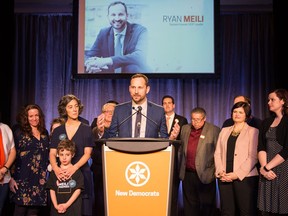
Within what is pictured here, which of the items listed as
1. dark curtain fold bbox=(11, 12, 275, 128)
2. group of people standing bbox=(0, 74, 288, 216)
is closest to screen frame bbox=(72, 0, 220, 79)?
dark curtain fold bbox=(11, 12, 275, 128)

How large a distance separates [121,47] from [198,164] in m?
2.18

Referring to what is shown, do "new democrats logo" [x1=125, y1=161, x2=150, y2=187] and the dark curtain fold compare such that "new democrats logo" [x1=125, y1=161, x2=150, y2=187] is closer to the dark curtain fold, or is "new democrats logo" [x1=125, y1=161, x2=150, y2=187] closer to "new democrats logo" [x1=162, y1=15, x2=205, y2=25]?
"new democrats logo" [x1=162, y1=15, x2=205, y2=25]

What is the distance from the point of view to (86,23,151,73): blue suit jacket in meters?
5.94

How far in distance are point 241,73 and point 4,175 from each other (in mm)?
3926

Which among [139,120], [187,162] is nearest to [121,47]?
[187,162]

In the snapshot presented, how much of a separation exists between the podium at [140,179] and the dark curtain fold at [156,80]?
4.30 metres

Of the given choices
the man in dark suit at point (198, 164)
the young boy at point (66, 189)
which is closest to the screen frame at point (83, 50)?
the man in dark suit at point (198, 164)

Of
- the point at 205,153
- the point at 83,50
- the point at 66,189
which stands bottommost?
the point at 66,189

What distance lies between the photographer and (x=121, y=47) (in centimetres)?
601

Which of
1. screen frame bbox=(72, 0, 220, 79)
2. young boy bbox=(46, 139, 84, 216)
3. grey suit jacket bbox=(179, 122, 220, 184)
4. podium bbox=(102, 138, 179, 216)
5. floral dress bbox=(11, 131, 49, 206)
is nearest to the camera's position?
podium bbox=(102, 138, 179, 216)

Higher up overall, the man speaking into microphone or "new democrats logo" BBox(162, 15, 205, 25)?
"new democrats logo" BBox(162, 15, 205, 25)

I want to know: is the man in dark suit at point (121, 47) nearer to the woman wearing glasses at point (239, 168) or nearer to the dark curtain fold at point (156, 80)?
the dark curtain fold at point (156, 80)

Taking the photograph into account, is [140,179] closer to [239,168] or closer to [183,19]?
[239,168]

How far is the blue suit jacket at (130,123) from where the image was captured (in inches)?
113
